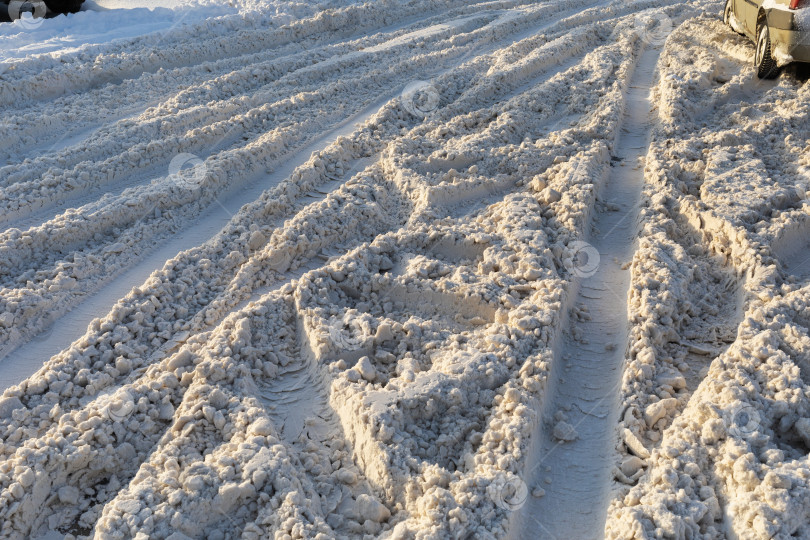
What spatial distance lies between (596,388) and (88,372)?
278 centimetres

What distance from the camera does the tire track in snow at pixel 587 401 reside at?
282cm

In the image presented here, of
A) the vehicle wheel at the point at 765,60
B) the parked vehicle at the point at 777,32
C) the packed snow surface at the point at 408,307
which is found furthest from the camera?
the vehicle wheel at the point at 765,60

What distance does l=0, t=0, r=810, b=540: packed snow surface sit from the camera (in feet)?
9.13

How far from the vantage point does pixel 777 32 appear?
722 centimetres

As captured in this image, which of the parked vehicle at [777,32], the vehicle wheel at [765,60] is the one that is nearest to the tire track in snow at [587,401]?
the parked vehicle at [777,32]

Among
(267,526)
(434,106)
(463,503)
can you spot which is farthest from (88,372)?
(434,106)

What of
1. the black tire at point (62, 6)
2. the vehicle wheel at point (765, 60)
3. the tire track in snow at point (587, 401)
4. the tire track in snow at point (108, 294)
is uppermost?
the black tire at point (62, 6)

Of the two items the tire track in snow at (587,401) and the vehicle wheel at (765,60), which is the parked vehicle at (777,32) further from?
the tire track in snow at (587,401)

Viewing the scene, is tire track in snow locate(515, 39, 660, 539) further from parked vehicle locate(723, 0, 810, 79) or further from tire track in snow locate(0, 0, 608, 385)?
parked vehicle locate(723, 0, 810, 79)

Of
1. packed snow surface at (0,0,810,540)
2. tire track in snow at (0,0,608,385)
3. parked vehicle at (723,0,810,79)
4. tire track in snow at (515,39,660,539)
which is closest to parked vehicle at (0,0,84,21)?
packed snow surface at (0,0,810,540)

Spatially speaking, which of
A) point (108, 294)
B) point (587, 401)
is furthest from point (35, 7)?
point (587, 401)

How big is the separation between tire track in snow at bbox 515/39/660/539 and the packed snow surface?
2 centimetres

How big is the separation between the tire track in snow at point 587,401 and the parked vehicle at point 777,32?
3.65m

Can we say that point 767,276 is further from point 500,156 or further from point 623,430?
point 500,156
